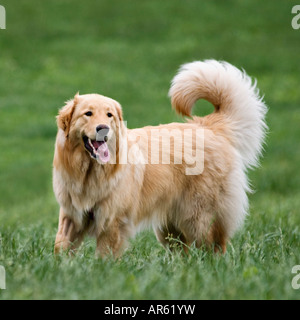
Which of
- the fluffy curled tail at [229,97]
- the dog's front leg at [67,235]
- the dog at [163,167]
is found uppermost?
the fluffy curled tail at [229,97]

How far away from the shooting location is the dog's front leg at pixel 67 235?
519 centimetres

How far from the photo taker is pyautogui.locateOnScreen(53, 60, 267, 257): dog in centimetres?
523

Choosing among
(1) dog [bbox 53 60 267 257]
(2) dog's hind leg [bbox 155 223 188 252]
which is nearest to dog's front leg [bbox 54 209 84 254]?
(1) dog [bbox 53 60 267 257]

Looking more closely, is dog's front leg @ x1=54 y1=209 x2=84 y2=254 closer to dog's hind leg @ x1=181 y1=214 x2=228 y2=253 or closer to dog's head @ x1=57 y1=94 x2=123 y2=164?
dog's head @ x1=57 y1=94 x2=123 y2=164

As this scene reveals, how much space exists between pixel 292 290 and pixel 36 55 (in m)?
19.0

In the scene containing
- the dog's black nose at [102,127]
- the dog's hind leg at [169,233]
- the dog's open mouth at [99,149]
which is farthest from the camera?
the dog's hind leg at [169,233]

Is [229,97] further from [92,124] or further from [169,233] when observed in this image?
[92,124]

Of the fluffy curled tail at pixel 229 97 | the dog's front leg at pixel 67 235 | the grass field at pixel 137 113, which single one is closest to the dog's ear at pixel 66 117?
the dog's front leg at pixel 67 235

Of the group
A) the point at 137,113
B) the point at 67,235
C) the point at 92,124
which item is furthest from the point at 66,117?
the point at 137,113

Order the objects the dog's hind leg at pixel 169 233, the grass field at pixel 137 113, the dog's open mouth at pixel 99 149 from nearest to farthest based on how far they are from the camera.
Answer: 1. the grass field at pixel 137 113
2. the dog's open mouth at pixel 99 149
3. the dog's hind leg at pixel 169 233

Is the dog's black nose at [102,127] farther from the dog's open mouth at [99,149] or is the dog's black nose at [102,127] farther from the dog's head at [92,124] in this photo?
the dog's open mouth at [99,149]

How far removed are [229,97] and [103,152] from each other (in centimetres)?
186

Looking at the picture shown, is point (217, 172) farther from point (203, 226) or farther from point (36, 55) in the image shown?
point (36, 55)

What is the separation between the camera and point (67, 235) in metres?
5.28
